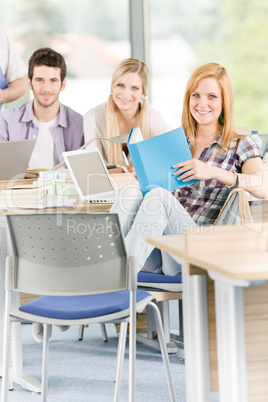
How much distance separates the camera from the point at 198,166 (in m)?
2.41

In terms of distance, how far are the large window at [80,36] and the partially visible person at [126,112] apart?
1.52m

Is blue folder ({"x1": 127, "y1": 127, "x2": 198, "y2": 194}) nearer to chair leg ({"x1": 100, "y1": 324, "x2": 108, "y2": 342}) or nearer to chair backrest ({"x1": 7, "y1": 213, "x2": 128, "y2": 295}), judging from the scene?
chair backrest ({"x1": 7, "y1": 213, "x2": 128, "y2": 295})

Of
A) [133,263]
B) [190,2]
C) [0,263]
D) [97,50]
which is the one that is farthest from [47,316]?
[190,2]

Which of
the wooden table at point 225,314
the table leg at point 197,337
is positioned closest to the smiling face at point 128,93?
the wooden table at point 225,314

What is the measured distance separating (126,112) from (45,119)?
57 centimetres

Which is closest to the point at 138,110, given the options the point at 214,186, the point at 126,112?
the point at 126,112

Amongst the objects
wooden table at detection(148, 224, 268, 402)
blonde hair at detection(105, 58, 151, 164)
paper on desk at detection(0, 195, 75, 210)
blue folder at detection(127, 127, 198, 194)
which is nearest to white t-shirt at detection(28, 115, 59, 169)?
blonde hair at detection(105, 58, 151, 164)

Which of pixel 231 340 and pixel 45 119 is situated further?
pixel 45 119

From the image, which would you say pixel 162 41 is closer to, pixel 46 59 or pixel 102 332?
pixel 46 59

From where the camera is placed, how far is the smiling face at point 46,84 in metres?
3.77

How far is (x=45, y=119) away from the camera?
3.84 meters

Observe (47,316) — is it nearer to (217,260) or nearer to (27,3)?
(217,260)

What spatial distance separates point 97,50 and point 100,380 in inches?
129

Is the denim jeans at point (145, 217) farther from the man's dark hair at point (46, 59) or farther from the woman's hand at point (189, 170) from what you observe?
the man's dark hair at point (46, 59)
